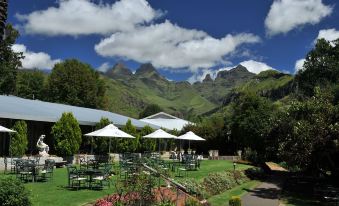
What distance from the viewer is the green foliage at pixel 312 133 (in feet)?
75.0

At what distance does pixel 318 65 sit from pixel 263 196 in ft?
121

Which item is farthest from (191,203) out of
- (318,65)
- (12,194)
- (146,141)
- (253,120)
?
(318,65)

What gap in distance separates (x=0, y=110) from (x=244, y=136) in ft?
70.7

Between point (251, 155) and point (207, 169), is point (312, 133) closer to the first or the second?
point (207, 169)

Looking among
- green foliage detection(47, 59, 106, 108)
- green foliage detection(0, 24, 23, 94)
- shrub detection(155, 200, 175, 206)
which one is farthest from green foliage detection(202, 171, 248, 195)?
green foliage detection(47, 59, 106, 108)

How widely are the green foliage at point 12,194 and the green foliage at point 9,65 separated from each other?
45791 mm

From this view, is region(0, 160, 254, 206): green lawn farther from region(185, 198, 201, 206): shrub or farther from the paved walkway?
region(185, 198, 201, 206): shrub

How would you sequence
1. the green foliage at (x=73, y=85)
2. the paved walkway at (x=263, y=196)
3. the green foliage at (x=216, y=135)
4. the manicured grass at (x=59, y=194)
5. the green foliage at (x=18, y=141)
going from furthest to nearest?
the green foliage at (x=73, y=85) < the green foliage at (x=216, y=135) < the green foliage at (x=18, y=141) < the paved walkway at (x=263, y=196) < the manicured grass at (x=59, y=194)

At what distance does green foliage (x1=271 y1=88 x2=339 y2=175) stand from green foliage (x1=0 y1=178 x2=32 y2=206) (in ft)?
51.0

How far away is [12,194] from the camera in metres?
10.8

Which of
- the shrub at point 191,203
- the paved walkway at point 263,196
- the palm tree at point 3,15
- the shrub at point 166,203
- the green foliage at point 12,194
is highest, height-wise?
the palm tree at point 3,15

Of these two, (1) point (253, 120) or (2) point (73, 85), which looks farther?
(2) point (73, 85)

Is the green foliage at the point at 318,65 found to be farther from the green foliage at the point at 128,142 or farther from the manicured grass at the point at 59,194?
the manicured grass at the point at 59,194

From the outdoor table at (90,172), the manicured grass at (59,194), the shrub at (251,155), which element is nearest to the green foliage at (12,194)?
the manicured grass at (59,194)
